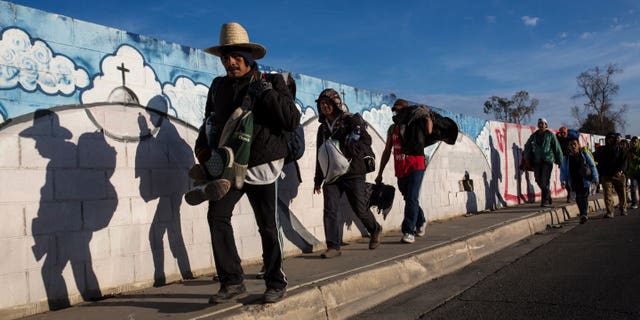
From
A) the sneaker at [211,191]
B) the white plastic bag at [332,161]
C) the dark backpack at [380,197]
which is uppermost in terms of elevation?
the white plastic bag at [332,161]

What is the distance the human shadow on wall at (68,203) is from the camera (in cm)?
363

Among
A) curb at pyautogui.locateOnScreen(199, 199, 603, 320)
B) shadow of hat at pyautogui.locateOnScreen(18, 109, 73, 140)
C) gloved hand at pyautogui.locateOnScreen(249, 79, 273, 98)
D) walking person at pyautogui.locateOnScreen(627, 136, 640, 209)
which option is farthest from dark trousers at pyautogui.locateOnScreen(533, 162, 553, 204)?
shadow of hat at pyautogui.locateOnScreen(18, 109, 73, 140)

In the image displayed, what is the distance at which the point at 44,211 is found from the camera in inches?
143

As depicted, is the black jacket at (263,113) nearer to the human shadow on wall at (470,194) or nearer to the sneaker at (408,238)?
the sneaker at (408,238)

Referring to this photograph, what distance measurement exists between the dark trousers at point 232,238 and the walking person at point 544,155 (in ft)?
29.1

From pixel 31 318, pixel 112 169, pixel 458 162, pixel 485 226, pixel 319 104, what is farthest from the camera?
pixel 458 162

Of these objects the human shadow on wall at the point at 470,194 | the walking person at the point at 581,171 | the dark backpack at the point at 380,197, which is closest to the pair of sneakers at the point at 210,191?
the dark backpack at the point at 380,197

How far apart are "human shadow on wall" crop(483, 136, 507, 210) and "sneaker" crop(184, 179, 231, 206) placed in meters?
9.06

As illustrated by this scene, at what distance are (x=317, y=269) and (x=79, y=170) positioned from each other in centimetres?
219

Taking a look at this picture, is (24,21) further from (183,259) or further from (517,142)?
(517,142)

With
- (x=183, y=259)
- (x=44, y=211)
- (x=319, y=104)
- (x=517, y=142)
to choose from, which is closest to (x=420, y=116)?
(x=319, y=104)

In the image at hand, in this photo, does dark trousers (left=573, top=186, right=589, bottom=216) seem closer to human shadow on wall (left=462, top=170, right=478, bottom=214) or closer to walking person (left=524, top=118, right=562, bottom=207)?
walking person (left=524, top=118, right=562, bottom=207)

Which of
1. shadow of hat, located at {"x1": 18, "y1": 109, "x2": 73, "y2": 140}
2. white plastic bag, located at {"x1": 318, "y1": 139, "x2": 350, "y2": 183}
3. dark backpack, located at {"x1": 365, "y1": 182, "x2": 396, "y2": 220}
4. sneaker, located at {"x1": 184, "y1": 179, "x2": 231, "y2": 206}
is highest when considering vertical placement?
shadow of hat, located at {"x1": 18, "y1": 109, "x2": 73, "y2": 140}

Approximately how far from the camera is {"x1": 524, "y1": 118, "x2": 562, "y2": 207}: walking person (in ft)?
35.7
